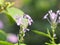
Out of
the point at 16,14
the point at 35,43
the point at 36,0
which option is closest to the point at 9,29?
the point at 35,43

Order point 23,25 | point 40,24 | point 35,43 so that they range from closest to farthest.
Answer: point 23,25 → point 35,43 → point 40,24

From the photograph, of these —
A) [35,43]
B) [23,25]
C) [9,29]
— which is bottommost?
[23,25]

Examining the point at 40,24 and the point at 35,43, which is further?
the point at 40,24

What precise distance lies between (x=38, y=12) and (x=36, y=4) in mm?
178

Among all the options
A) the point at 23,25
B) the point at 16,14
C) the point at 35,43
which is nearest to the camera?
the point at 23,25

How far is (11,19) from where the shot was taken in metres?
1.73

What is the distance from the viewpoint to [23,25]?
1.62m

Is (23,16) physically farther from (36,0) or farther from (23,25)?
(36,0)

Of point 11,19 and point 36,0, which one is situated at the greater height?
point 36,0

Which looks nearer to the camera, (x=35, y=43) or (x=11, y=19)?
(x=11, y=19)

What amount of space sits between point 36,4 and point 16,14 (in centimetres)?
438

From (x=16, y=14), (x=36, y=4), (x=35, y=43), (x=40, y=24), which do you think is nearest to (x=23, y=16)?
(x=16, y=14)

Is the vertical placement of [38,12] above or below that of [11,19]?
above

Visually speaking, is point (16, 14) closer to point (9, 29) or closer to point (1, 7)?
point (1, 7)
